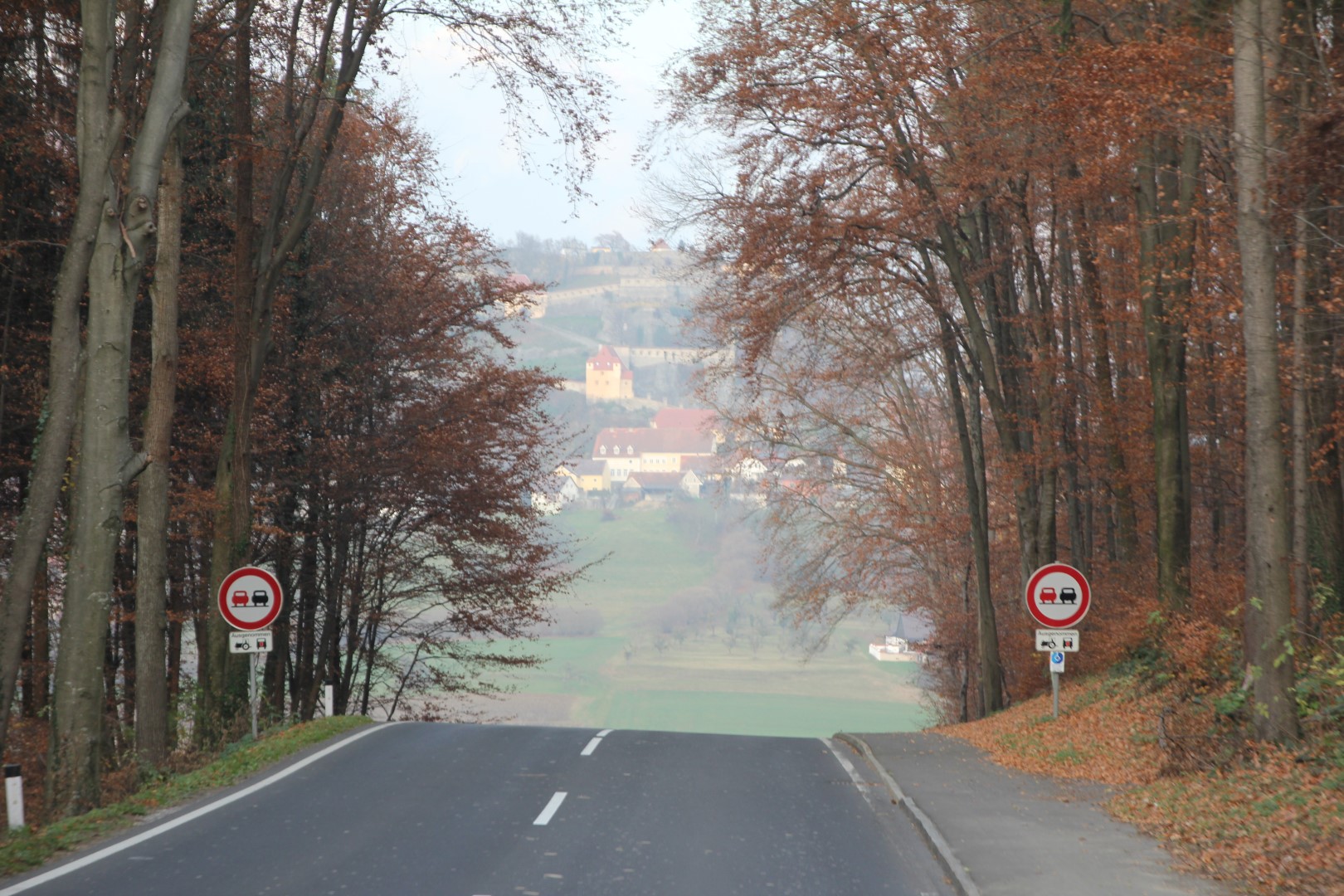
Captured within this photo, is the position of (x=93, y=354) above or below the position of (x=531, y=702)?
above

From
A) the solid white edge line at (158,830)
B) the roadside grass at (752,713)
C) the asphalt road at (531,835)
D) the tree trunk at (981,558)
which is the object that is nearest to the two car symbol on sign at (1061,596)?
the asphalt road at (531,835)

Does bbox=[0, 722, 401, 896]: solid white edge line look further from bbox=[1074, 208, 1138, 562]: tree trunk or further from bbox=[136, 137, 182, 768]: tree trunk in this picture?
bbox=[1074, 208, 1138, 562]: tree trunk

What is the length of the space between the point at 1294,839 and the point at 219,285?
20.6m

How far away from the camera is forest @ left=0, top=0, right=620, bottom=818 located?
12516mm

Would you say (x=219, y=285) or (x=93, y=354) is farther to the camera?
(x=219, y=285)

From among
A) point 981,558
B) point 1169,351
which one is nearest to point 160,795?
point 1169,351

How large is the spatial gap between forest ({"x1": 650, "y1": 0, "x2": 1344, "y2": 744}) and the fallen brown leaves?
66 cm

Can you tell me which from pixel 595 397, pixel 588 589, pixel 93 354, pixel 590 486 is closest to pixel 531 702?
pixel 588 589

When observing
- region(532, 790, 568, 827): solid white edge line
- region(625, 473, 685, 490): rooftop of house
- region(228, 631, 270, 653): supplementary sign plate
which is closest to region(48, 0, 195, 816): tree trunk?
region(228, 631, 270, 653): supplementary sign plate

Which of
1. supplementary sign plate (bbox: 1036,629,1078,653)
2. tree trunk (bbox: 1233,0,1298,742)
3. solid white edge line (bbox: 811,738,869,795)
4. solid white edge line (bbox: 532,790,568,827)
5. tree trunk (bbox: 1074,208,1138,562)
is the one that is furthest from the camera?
tree trunk (bbox: 1074,208,1138,562)

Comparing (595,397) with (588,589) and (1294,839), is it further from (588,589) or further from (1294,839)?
(1294,839)

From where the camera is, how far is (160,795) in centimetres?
1182

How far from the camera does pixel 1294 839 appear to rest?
29.0 feet

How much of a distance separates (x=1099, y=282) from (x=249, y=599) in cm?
1637
